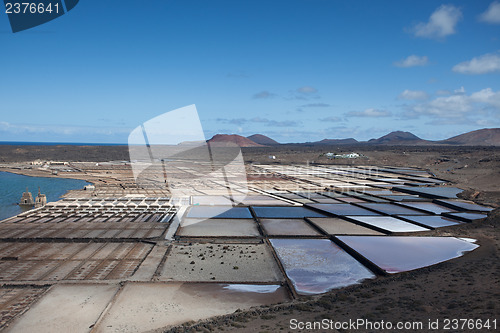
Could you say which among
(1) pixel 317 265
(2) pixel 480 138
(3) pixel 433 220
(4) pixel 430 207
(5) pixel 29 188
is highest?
(2) pixel 480 138

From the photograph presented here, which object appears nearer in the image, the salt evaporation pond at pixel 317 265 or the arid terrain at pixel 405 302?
the arid terrain at pixel 405 302

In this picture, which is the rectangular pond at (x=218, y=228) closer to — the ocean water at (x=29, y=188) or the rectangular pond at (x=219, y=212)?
the rectangular pond at (x=219, y=212)

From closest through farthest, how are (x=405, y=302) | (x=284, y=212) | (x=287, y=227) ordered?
(x=405, y=302) < (x=287, y=227) < (x=284, y=212)

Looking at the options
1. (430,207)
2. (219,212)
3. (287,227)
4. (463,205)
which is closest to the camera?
(287,227)

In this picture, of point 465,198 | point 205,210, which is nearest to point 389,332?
point 205,210

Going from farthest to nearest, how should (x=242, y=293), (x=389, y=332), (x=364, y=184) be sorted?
(x=364, y=184)
(x=242, y=293)
(x=389, y=332)

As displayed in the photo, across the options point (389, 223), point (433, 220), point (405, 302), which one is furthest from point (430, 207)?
point (405, 302)

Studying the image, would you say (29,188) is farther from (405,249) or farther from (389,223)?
(405,249)

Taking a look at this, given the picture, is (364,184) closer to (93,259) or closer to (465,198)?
(465,198)

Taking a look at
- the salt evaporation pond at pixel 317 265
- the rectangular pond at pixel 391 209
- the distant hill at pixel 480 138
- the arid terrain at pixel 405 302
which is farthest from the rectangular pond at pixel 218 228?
the distant hill at pixel 480 138
